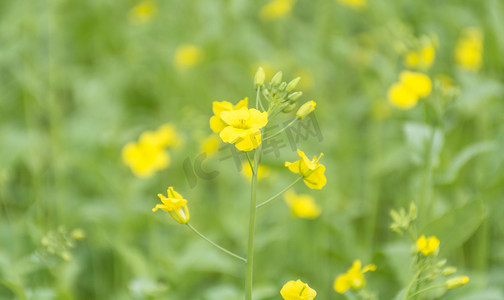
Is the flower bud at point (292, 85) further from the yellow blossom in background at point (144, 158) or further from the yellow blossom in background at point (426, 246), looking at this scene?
the yellow blossom in background at point (144, 158)

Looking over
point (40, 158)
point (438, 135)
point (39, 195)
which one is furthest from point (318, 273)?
point (40, 158)

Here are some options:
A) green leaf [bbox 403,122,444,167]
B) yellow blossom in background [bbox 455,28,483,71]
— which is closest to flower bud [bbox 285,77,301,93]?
green leaf [bbox 403,122,444,167]

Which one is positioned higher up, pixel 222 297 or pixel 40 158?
pixel 40 158

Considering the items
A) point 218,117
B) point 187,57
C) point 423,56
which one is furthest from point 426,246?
point 187,57

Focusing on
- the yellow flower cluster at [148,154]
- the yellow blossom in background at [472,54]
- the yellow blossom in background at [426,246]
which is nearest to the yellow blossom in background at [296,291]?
the yellow blossom in background at [426,246]

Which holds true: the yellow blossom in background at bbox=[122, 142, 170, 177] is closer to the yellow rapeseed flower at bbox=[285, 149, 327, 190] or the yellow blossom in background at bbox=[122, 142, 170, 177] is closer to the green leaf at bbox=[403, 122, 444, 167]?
the green leaf at bbox=[403, 122, 444, 167]

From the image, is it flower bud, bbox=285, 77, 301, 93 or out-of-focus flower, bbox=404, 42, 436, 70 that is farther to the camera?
out-of-focus flower, bbox=404, 42, 436, 70

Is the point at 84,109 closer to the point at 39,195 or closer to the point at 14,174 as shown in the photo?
the point at 14,174
